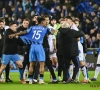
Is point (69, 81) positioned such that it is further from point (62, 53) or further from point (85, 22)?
point (85, 22)

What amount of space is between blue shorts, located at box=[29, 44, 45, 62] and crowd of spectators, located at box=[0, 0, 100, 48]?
10.4 meters

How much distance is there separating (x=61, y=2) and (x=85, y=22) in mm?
3218

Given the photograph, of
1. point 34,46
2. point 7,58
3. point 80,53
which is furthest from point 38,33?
point 80,53

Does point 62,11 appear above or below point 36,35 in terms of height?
above

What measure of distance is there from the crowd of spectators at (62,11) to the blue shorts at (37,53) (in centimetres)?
1038

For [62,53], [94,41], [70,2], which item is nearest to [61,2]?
[70,2]

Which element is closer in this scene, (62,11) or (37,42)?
(37,42)

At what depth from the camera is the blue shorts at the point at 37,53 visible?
15.2 meters

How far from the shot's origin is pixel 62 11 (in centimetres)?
2758

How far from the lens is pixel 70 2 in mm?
29375

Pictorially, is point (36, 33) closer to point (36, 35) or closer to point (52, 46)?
point (36, 35)


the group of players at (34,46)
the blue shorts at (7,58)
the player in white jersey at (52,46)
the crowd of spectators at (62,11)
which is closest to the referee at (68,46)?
the group of players at (34,46)

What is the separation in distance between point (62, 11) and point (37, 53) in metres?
12.6

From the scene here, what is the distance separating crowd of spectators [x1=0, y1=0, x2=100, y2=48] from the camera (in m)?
26.7
